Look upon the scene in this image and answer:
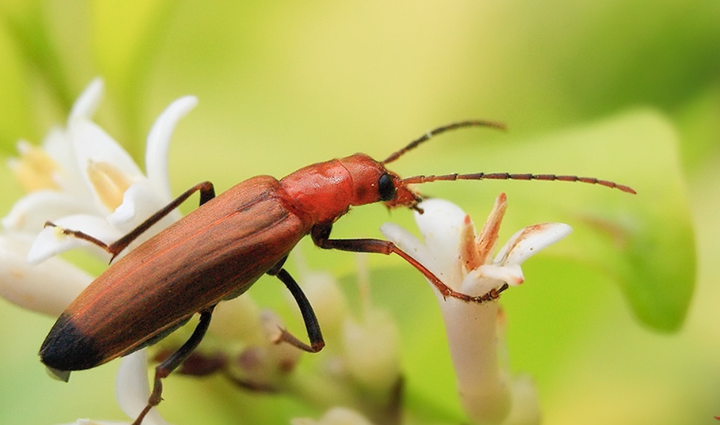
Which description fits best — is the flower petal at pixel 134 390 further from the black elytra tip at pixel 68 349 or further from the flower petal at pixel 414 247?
the flower petal at pixel 414 247

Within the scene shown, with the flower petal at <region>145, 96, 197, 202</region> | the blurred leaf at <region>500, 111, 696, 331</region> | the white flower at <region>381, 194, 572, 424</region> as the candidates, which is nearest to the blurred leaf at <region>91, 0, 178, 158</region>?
the flower petal at <region>145, 96, 197, 202</region>

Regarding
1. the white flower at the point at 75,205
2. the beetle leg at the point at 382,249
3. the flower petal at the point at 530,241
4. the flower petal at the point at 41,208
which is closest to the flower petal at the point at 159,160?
the white flower at the point at 75,205

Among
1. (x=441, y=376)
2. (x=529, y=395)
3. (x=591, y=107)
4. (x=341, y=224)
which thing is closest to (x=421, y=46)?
(x=591, y=107)

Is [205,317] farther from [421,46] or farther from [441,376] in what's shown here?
[421,46]

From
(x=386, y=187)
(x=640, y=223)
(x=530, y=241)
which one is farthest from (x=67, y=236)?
(x=640, y=223)

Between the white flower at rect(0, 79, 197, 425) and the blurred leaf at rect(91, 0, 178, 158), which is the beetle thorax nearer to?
the white flower at rect(0, 79, 197, 425)

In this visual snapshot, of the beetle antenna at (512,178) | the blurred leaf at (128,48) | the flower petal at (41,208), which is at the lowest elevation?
the beetle antenna at (512,178)
